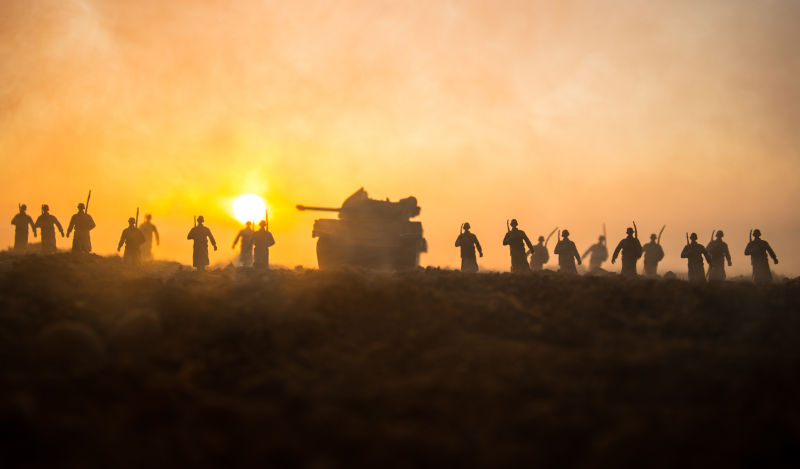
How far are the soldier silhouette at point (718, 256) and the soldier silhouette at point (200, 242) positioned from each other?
18.7 meters

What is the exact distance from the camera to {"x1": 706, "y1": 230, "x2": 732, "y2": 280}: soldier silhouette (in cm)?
2088

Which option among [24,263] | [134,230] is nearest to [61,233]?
[134,230]

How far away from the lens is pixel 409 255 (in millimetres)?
20812

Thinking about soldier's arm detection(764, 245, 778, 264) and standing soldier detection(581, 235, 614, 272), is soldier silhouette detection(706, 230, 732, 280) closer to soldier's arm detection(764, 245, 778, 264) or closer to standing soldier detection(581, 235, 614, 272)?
soldier's arm detection(764, 245, 778, 264)

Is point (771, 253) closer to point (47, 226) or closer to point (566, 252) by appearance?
point (566, 252)

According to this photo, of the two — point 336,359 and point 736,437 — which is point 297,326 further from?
point 736,437

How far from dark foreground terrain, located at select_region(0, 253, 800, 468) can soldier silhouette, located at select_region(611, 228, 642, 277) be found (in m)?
7.02

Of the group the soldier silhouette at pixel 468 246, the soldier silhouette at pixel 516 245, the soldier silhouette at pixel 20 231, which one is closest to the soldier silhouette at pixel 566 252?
the soldier silhouette at pixel 516 245

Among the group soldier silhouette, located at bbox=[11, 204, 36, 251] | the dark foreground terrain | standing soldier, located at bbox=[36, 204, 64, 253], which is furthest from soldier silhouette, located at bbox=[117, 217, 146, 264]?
the dark foreground terrain

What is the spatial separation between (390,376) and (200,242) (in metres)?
14.0

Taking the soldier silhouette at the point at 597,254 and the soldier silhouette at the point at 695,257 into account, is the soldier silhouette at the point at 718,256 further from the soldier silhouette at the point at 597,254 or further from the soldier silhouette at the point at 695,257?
the soldier silhouette at the point at 597,254

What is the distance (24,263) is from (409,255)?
12286 mm

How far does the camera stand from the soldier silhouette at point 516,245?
61.2 ft

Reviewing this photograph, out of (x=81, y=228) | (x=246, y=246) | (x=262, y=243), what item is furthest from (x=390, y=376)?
(x=246, y=246)
